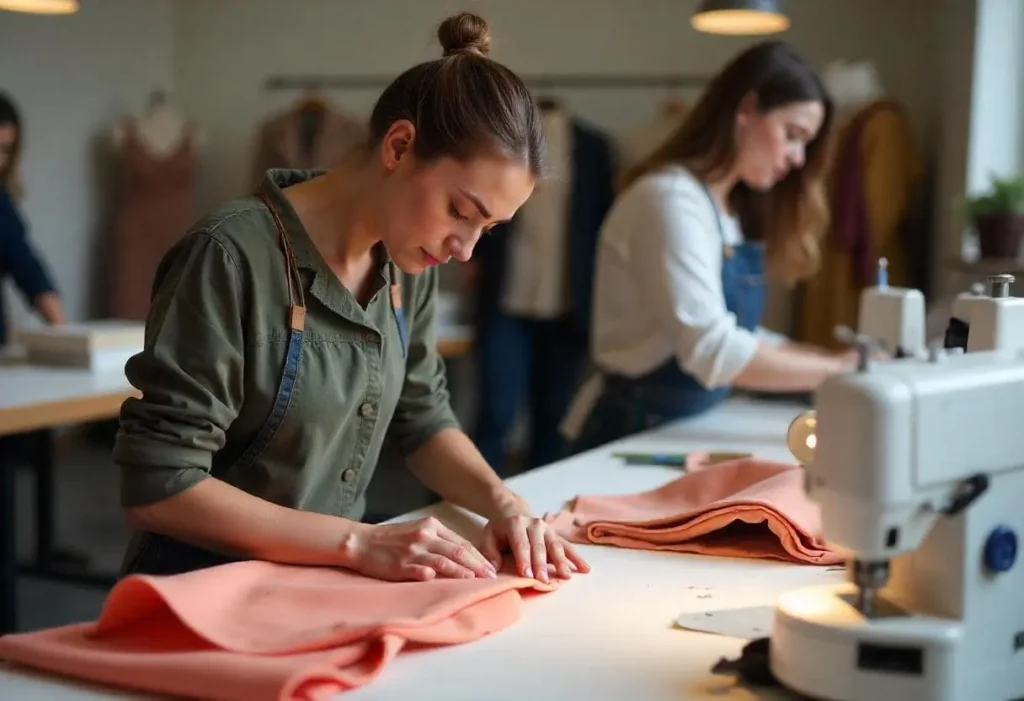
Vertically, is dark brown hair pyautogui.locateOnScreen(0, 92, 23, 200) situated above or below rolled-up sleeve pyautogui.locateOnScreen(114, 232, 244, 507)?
above

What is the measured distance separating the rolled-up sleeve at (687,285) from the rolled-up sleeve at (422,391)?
28.7 inches

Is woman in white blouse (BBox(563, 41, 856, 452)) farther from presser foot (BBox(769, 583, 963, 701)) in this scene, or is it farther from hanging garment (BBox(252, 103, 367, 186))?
hanging garment (BBox(252, 103, 367, 186))

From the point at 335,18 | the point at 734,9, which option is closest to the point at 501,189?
the point at 734,9

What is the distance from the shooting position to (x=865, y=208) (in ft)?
15.1

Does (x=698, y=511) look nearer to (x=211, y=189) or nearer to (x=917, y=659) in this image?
(x=917, y=659)

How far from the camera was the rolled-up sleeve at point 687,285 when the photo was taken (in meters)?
2.33

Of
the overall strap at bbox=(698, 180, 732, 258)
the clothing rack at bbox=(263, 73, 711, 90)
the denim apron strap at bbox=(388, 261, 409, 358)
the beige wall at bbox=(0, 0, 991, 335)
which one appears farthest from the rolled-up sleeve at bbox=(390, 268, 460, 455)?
the clothing rack at bbox=(263, 73, 711, 90)

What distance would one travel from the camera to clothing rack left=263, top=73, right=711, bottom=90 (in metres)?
5.42

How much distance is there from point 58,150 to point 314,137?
1351mm

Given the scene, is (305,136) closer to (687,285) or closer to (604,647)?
(687,285)

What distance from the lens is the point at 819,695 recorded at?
39.8 inches

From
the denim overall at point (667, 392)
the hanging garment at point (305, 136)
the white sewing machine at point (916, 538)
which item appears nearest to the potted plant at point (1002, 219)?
the denim overall at point (667, 392)

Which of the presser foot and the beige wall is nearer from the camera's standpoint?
the presser foot

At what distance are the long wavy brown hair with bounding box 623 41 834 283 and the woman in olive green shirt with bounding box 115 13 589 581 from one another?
1.08 meters
